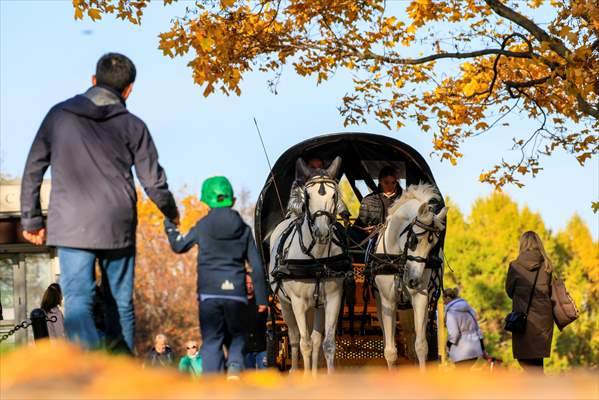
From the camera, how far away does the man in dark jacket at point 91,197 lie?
880 cm

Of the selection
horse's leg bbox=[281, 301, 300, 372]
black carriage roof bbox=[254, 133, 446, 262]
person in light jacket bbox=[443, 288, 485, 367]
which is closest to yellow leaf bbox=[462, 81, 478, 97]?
black carriage roof bbox=[254, 133, 446, 262]

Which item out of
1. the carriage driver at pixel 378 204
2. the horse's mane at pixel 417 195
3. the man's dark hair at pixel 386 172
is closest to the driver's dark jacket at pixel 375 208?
the carriage driver at pixel 378 204

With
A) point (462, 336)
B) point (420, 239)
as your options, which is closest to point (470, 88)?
point (462, 336)

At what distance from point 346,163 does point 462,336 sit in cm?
285

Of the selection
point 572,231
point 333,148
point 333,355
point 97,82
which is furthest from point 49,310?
point 572,231

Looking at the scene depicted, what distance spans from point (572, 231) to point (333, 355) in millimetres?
99198

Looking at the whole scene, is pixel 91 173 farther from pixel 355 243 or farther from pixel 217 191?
pixel 355 243

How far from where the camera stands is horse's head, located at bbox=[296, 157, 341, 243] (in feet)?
47.7

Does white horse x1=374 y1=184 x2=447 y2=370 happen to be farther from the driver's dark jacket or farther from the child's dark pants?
the child's dark pants

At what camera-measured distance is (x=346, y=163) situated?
18781 mm

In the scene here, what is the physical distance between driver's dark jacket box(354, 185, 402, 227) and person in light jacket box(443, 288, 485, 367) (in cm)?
238

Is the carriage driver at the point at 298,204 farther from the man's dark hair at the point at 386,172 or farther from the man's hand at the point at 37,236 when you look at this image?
the man's hand at the point at 37,236

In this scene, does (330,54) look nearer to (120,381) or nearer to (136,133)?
(136,133)

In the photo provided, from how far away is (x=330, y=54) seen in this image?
69.4ft
